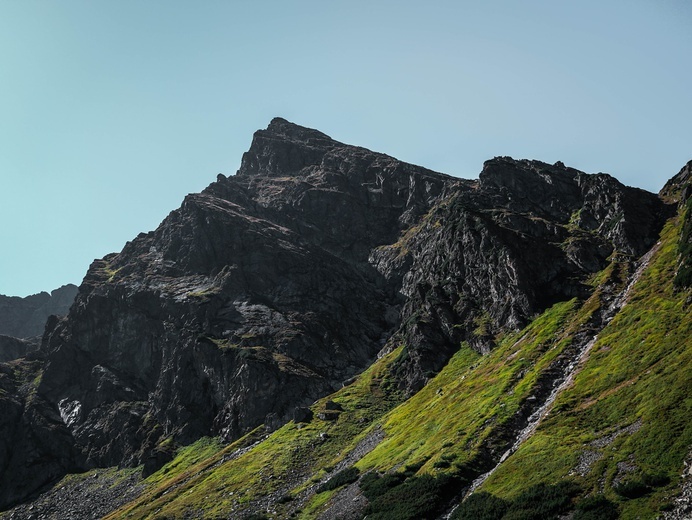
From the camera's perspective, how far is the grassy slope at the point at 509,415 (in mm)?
49031

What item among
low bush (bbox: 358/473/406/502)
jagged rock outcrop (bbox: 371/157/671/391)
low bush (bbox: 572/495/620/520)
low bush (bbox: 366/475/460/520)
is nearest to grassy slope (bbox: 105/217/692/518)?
low bush (bbox: 572/495/620/520)

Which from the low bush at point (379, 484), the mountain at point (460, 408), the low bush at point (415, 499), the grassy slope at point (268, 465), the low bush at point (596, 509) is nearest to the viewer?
the low bush at point (596, 509)

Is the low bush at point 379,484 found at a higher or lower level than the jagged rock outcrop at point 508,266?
lower

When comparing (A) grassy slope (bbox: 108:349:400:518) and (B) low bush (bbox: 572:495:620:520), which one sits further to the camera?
(A) grassy slope (bbox: 108:349:400:518)

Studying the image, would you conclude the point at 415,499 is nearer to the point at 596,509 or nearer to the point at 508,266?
the point at 596,509

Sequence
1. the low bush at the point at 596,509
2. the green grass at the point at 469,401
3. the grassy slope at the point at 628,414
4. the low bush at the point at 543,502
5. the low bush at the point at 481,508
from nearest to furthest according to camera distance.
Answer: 1. the low bush at the point at 596,509
2. the grassy slope at the point at 628,414
3. the low bush at the point at 543,502
4. the low bush at the point at 481,508
5. the green grass at the point at 469,401

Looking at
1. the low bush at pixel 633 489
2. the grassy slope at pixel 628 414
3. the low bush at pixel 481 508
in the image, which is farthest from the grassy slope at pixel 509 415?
the low bush at pixel 481 508

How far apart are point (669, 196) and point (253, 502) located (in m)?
152

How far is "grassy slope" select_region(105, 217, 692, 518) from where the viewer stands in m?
49.0

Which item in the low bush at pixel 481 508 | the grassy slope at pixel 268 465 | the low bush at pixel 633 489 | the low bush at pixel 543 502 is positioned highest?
the grassy slope at pixel 268 465

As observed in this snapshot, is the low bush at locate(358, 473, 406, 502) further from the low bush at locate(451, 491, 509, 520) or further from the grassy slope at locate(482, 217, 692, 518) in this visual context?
the grassy slope at locate(482, 217, 692, 518)

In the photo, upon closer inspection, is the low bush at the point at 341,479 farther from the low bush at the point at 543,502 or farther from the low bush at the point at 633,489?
the low bush at the point at 633,489

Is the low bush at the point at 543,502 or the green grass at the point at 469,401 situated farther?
the green grass at the point at 469,401

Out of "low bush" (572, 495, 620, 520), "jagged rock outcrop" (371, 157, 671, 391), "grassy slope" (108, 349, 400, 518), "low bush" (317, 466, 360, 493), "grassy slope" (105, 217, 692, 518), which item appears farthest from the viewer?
"jagged rock outcrop" (371, 157, 671, 391)
